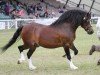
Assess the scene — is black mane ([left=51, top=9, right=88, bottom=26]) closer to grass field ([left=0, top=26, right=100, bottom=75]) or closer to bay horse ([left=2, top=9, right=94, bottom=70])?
bay horse ([left=2, top=9, right=94, bottom=70])

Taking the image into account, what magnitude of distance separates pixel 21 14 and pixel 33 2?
5962 mm

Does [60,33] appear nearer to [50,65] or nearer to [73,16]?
[73,16]

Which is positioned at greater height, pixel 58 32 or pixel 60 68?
pixel 58 32

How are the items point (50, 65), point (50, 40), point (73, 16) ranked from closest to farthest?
point (50, 40) → point (73, 16) → point (50, 65)

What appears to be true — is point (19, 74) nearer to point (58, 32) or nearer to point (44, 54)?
point (58, 32)

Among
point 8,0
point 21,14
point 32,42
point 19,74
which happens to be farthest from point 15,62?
point 8,0

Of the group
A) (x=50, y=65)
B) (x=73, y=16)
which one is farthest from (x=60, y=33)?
(x=50, y=65)

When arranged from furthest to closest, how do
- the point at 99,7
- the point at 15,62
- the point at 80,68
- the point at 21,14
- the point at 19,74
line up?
the point at 99,7
the point at 21,14
the point at 15,62
the point at 80,68
the point at 19,74

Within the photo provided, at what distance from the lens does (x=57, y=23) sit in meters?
13.4

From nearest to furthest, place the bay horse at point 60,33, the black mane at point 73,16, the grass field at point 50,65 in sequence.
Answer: the grass field at point 50,65 < the bay horse at point 60,33 < the black mane at point 73,16

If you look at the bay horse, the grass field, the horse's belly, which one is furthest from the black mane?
the grass field

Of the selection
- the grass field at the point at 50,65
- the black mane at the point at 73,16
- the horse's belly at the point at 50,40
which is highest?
the black mane at the point at 73,16

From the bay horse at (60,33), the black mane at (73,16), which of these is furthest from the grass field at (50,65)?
the black mane at (73,16)

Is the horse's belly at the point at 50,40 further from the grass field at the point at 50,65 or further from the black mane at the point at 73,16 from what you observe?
the grass field at the point at 50,65
